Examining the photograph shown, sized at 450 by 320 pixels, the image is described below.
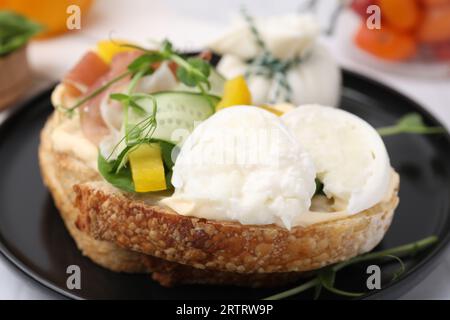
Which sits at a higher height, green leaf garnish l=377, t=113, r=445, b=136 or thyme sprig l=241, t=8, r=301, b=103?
thyme sprig l=241, t=8, r=301, b=103

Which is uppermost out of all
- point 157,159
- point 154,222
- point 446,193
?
point 157,159

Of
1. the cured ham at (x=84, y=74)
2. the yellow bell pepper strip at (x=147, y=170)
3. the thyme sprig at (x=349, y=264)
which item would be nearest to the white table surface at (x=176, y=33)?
the cured ham at (x=84, y=74)

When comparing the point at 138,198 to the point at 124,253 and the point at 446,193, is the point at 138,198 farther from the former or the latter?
the point at 446,193

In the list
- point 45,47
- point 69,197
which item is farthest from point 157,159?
point 45,47

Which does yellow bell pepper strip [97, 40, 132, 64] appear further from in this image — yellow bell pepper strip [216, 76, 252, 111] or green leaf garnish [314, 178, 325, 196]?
green leaf garnish [314, 178, 325, 196]

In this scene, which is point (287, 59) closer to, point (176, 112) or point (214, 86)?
point (214, 86)

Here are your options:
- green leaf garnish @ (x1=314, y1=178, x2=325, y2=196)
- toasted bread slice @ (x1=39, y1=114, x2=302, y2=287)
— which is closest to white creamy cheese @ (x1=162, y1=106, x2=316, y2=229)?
green leaf garnish @ (x1=314, y1=178, x2=325, y2=196)

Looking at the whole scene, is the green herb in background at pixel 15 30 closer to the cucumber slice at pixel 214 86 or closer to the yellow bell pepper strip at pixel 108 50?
the yellow bell pepper strip at pixel 108 50
